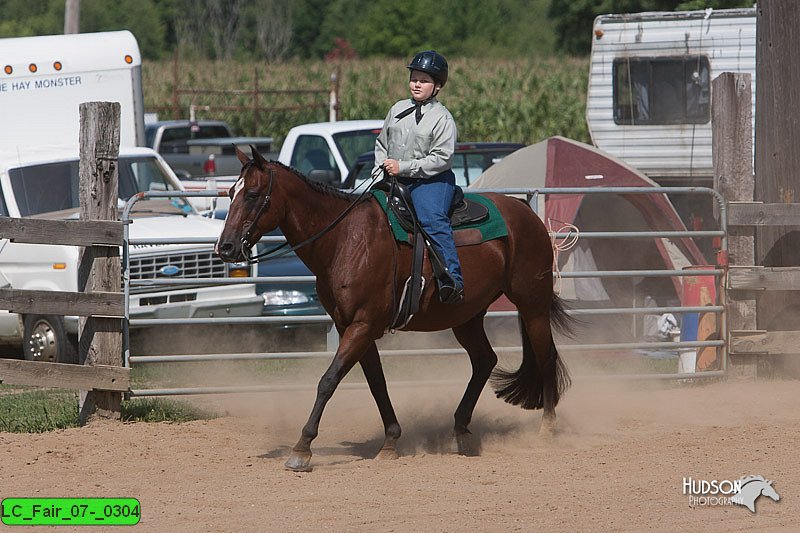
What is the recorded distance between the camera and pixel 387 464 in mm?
7539

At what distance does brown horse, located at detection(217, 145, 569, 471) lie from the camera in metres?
7.16

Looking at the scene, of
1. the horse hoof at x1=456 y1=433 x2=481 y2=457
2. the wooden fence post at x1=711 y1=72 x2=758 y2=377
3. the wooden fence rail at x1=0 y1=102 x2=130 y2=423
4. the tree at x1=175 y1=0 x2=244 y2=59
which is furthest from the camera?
the tree at x1=175 y1=0 x2=244 y2=59

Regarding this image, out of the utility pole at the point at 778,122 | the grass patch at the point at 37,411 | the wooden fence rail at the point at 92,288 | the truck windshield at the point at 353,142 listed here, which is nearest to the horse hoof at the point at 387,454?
the wooden fence rail at the point at 92,288

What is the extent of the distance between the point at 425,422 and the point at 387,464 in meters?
1.49

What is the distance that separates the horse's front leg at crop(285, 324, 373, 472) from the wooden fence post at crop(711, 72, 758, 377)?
4603 mm

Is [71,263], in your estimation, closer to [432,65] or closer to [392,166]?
[392,166]

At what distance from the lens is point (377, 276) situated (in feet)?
24.5

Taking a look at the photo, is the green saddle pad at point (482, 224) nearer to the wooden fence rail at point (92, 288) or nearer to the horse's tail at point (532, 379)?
the horse's tail at point (532, 379)

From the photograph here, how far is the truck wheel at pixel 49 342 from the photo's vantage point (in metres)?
11.4

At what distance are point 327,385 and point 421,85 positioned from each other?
2.09 m

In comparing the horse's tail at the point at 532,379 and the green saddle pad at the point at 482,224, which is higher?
the green saddle pad at the point at 482,224

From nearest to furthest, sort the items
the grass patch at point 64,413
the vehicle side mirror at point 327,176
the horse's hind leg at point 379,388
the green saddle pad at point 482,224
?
the green saddle pad at point 482,224 → the horse's hind leg at point 379,388 → the grass patch at point 64,413 → the vehicle side mirror at point 327,176

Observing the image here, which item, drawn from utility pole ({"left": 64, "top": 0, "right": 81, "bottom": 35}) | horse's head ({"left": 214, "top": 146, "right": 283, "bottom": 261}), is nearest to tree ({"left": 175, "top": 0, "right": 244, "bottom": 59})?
utility pole ({"left": 64, "top": 0, "right": 81, "bottom": 35})

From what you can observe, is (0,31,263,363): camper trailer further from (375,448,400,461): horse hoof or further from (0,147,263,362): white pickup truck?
(375,448,400,461): horse hoof
